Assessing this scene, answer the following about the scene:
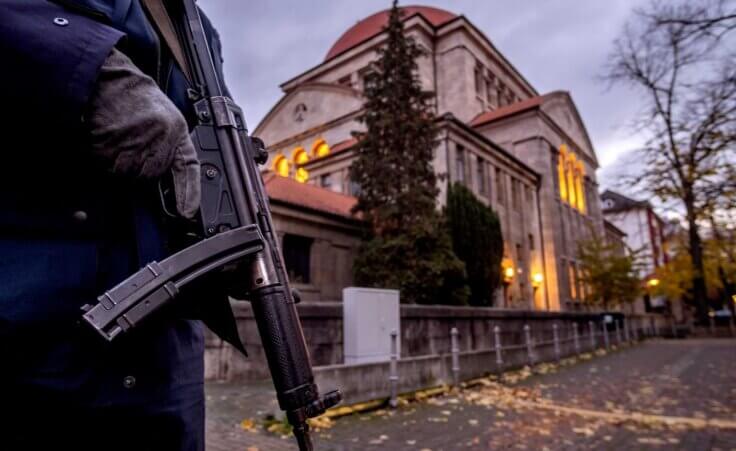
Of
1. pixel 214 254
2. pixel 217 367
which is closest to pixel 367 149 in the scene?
pixel 217 367

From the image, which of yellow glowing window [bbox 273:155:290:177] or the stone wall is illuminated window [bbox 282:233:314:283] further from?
yellow glowing window [bbox 273:155:290:177]

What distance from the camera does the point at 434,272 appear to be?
18.7 meters

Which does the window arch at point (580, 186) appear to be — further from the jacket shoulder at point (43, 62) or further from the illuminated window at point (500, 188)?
the jacket shoulder at point (43, 62)

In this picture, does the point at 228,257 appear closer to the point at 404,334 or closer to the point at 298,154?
the point at 404,334

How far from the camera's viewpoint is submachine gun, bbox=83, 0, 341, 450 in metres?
1.17

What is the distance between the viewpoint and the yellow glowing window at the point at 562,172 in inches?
1508

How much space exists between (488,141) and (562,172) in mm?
14072

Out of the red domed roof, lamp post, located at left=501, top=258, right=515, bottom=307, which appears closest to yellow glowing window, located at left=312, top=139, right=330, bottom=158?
the red domed roof

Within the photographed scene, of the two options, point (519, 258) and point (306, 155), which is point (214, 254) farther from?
point (306, 155)

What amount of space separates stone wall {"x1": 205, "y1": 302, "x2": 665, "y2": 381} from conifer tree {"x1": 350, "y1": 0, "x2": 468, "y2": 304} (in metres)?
3.14

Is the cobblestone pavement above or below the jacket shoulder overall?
below

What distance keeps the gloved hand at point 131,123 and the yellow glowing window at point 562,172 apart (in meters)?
40.2

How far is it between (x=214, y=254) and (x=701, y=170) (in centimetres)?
1274

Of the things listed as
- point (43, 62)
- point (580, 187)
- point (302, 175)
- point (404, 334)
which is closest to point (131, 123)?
point (43, 62)
